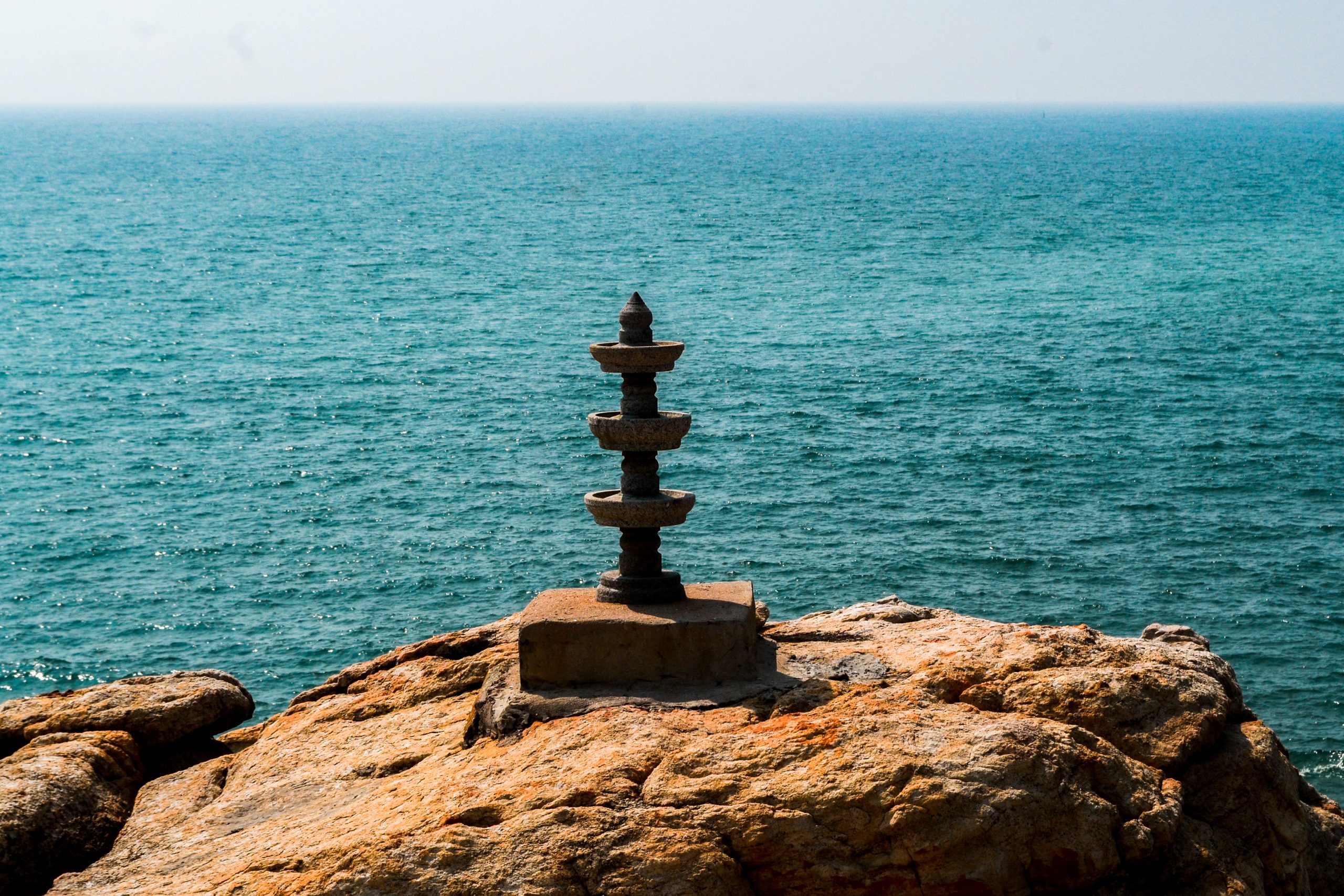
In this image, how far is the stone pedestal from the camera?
14750mm

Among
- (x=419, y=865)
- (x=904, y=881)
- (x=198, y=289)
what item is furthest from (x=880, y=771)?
(x=198, y=289)

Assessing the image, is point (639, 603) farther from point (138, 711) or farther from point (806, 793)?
point (138, 711)

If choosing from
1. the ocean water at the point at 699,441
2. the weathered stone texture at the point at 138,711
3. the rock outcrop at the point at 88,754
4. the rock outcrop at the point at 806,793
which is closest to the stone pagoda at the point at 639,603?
the rock outcrop at the point at 806,793

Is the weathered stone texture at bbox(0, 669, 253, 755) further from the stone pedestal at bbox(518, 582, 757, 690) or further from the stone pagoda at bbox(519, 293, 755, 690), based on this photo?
the stone pedestal at bbox(518, 582, 757, 690)

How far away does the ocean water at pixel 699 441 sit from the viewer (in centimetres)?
4456

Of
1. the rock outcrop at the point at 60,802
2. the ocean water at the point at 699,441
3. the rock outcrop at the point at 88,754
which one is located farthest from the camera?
the ocean water at the point at 699,441

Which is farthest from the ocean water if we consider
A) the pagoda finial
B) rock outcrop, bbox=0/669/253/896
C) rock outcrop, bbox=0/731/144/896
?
the pagoda finial

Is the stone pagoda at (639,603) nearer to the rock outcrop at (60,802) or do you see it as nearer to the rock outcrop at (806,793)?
the rock outcrop at (806,793)

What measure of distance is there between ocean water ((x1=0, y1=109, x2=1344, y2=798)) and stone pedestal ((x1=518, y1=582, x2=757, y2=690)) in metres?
24.4

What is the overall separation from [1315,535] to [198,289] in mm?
82182

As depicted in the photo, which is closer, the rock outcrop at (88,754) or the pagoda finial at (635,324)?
the rock outcrop at (88,754)

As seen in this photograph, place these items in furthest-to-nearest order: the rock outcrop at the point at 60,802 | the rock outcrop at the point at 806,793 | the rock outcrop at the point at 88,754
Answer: the rock outcrop at the point at 88,754 → the rock outcrop at the point at 60,802 → the rock outcrop at the point at 806,793

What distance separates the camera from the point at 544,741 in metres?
13.7

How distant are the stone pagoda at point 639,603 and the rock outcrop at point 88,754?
440cm
